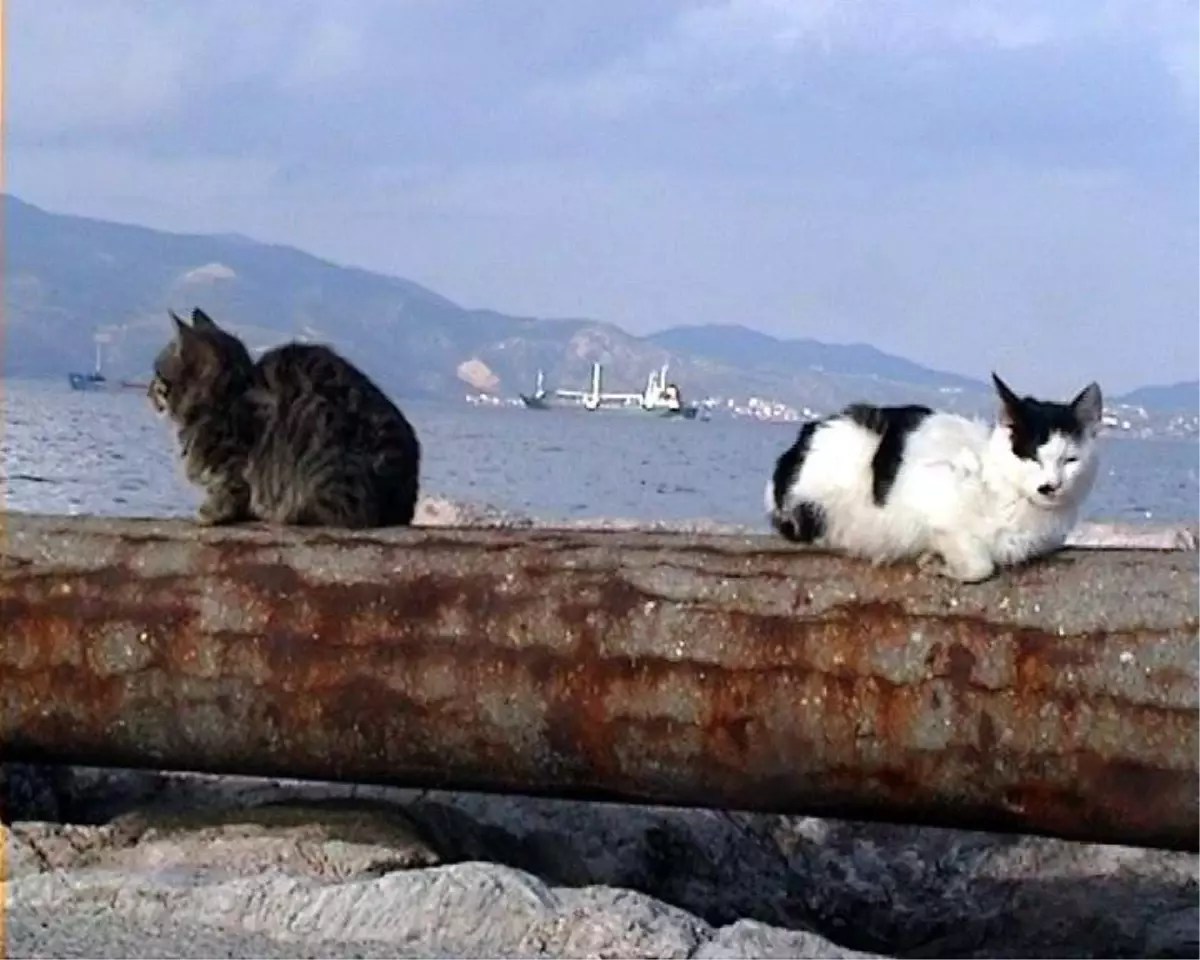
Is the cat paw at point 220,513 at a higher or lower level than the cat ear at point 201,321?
lower

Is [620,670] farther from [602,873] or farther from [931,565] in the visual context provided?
[602,873]

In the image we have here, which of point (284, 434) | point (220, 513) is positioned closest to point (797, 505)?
point (284, 434)

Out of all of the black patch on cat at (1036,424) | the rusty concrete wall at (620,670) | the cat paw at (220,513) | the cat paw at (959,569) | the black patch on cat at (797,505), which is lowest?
the rusty concrete wall at (620,670)

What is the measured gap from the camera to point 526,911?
Result: 4113mm

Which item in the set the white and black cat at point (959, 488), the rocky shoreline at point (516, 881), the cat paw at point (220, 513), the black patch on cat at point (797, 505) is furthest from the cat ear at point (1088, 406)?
the cat paw at point (220, 513)

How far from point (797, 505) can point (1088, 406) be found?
35.7 inches

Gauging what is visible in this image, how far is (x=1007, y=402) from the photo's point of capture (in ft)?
15.1

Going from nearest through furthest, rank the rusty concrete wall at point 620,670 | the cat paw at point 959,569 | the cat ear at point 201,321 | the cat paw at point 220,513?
the rusty concrete wall at point 620,670
the cat paw at point 959,569
the cat paw at point 220,513
the cat ear at point 201,321

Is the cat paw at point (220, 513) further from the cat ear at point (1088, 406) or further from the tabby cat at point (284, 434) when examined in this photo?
the cat ear at point (1088, 406)

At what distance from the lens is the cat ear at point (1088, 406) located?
4605mm

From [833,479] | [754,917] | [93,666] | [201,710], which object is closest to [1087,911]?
[754,917]

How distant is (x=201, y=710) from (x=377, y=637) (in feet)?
2.01

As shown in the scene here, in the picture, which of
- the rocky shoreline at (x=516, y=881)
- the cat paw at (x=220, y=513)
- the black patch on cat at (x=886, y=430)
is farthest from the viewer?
the cat paw at (x=220, y=513)

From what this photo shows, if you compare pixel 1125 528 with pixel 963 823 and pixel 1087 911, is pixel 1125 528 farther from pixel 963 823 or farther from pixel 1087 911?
pixel 963 823
